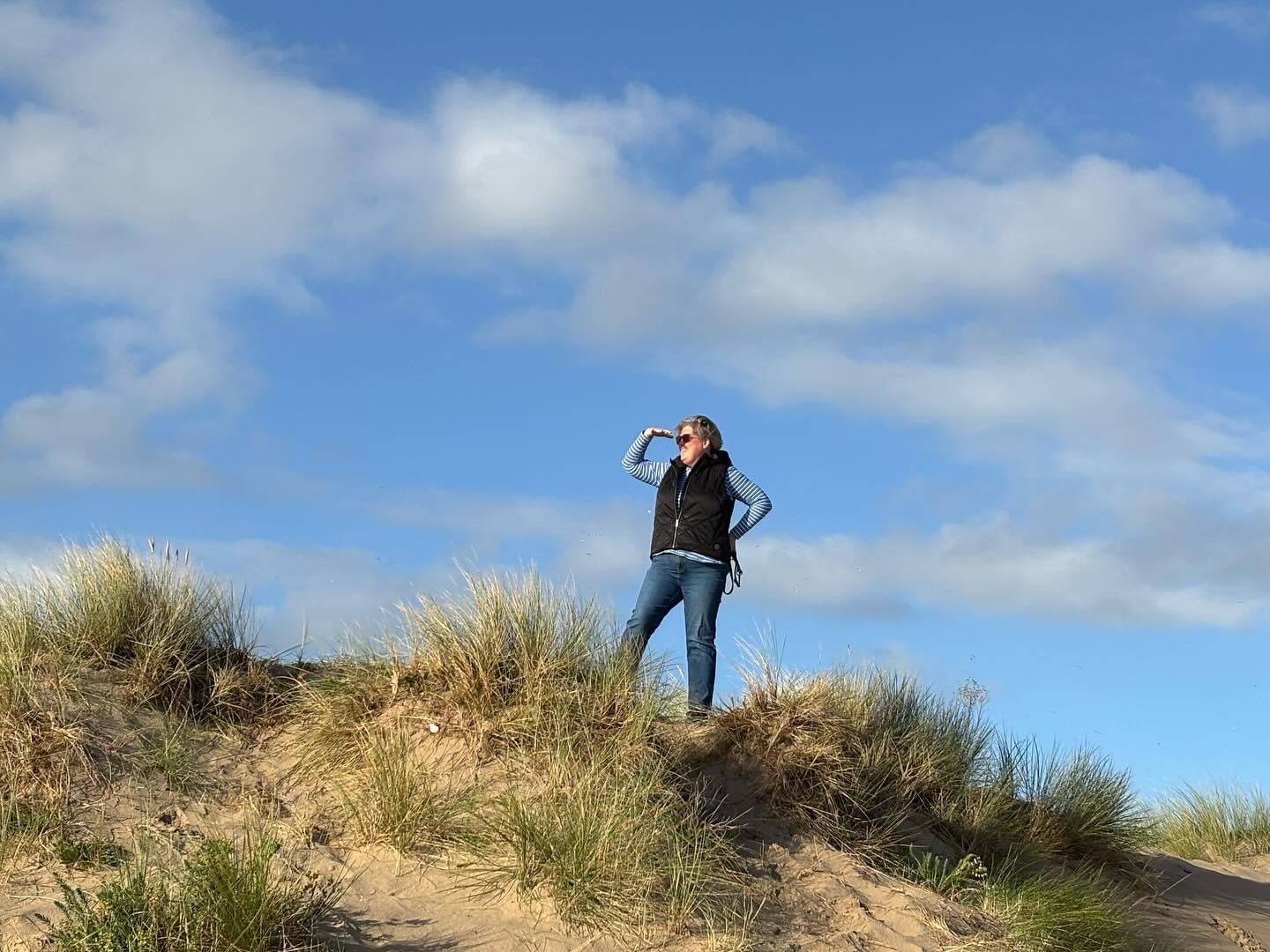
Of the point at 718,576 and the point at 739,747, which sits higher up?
the point at 718,576

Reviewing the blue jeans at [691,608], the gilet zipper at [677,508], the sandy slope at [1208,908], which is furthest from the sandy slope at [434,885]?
the sandy slope at [1208,908]

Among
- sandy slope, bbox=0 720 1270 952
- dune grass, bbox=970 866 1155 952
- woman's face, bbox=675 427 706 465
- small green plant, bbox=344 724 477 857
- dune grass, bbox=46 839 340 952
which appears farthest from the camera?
woman's face, bbox=675 427 706 465

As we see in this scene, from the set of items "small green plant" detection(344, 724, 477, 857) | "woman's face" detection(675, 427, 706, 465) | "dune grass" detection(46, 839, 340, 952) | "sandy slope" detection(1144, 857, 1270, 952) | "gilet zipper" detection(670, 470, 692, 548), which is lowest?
"sandy slope" detection(1144, 857, 1270, 952)

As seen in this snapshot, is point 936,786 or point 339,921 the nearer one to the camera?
point 339,921

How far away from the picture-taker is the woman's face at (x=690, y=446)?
34.3 ft

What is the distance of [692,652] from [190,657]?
12.7 feet

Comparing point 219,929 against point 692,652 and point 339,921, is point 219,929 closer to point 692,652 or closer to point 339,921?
point 339,921

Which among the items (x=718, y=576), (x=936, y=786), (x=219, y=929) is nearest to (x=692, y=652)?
(x=718, y=576)

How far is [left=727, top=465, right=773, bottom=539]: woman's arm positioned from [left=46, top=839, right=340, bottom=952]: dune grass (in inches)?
189

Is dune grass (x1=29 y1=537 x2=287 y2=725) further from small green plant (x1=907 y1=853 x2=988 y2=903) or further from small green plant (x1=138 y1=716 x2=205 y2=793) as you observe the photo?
small green plant (x1=907 y1=853 x2=988 y2=903)

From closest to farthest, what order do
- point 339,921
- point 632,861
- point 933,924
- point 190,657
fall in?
point 339,921 → point 632,861 → point 933,924 → point 190,657

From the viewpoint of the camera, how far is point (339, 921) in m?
7.03

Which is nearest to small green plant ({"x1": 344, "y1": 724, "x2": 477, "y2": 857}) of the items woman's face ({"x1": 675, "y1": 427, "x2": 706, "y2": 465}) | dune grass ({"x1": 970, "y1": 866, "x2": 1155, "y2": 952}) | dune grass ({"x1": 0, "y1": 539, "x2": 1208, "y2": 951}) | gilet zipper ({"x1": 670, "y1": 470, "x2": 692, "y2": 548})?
dune grass ({"x1": 0, "y1": 539, "x2": 1208, "y2": 951})

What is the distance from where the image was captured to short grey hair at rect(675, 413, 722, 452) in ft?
34.5
